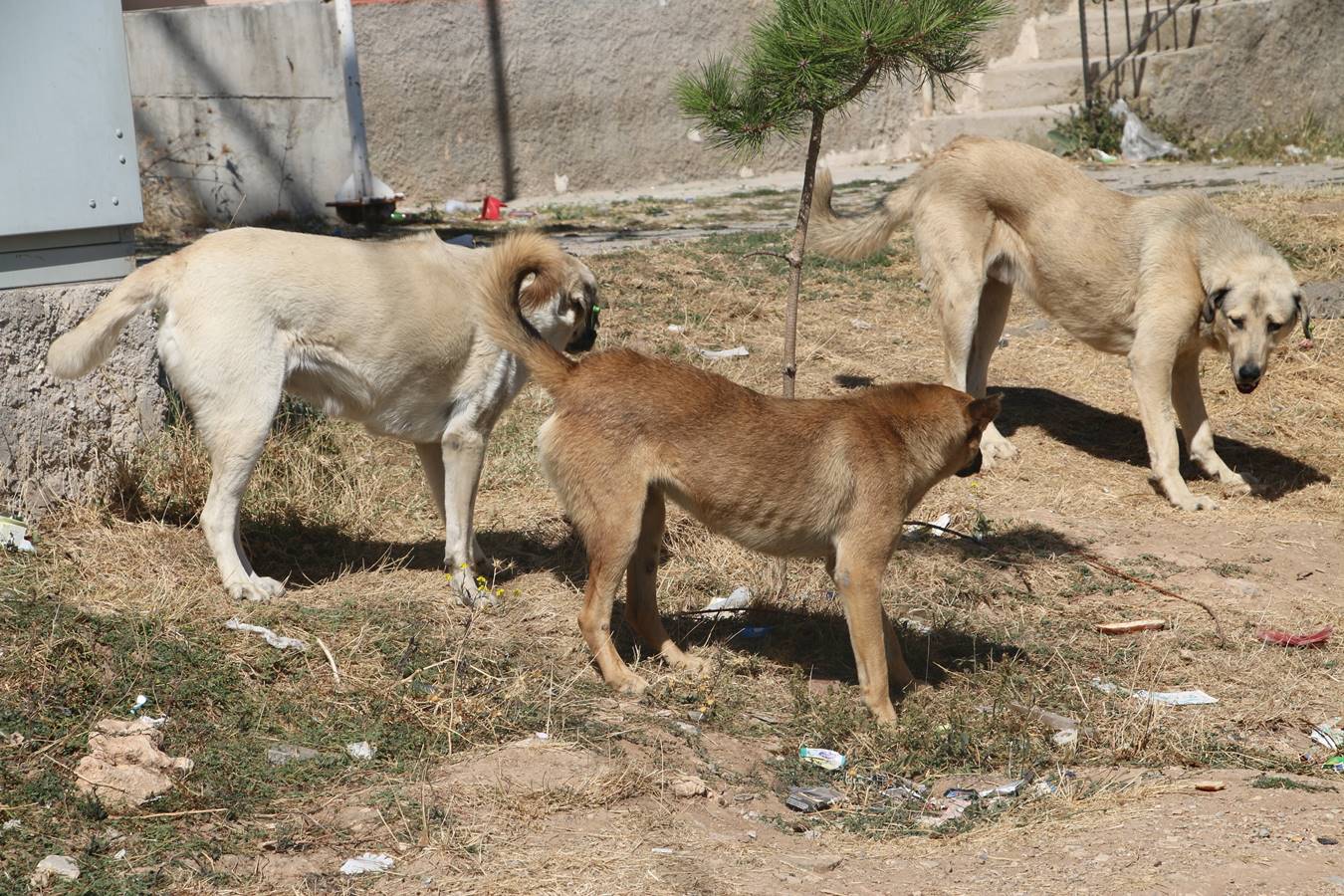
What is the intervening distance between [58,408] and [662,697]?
3.05m

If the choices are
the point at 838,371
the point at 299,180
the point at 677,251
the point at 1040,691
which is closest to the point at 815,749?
the point at 1040,691

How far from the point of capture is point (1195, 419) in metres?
7.71

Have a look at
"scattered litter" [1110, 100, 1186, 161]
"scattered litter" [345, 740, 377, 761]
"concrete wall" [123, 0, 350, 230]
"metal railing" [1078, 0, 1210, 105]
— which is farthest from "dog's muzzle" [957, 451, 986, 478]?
"metal railing" [1078, 0, 1210, 105]

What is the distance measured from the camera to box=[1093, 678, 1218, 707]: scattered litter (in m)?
4.90

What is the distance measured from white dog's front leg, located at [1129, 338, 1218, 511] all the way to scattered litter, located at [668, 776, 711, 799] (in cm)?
416

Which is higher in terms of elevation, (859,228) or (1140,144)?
(1140,144)

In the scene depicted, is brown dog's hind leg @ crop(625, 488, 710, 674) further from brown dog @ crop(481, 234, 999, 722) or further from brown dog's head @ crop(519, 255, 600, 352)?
brown dog's head @ crop(519, 255, 600, 352)

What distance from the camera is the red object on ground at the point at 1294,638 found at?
5.45 metres

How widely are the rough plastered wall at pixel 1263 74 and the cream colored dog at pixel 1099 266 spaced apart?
8009 millimetres

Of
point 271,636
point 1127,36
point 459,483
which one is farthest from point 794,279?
point 1127,36

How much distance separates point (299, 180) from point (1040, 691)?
9398 mm

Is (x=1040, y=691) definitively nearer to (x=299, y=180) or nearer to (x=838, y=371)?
(x=838, y=371)

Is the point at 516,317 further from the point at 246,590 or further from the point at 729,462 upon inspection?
the point at 246,590

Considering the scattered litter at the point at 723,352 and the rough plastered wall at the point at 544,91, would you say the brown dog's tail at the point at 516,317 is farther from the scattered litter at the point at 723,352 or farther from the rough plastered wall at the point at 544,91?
the rough plastered wall at the point at 544,91
